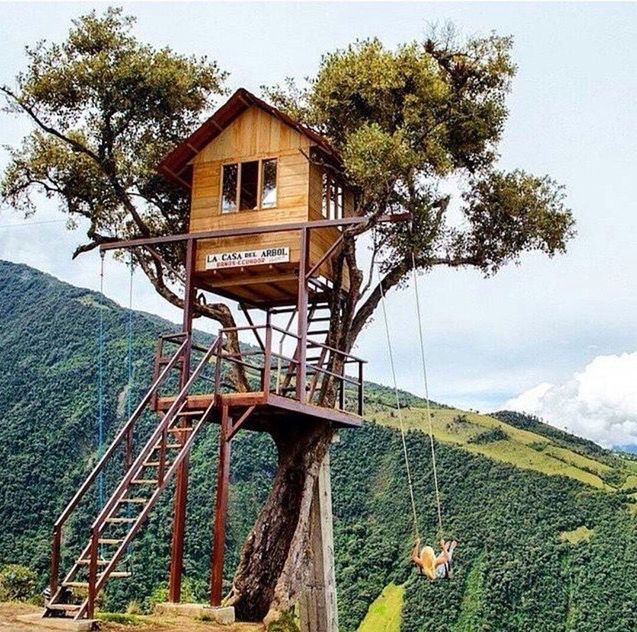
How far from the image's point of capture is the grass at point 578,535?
157 feet

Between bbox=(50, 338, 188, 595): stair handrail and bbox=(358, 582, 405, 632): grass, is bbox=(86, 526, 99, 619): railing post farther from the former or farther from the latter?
bbox=(358, 582, 405, 632): grass

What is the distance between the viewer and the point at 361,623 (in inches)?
1657

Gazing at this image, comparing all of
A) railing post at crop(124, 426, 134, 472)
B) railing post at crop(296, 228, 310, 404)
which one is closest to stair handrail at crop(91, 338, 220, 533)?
railing post at crop(124, 426, 134, 472)

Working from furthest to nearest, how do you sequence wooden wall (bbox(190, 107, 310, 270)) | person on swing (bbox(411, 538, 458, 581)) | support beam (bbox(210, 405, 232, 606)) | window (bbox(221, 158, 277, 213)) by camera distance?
window (bbox(221, 158, 277, 213)), wooden wall (bbox(190, 107, 310, 270)), support beam (bbox(210, 405, 232, 606)), person on swing (bbox(411, 538, 458, 581))

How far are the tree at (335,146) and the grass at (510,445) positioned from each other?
33083 mm

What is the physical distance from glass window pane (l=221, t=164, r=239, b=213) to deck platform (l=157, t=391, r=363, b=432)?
3101mm

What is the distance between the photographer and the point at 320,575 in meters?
15.5

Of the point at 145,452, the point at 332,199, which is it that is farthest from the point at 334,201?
the point at 145,452

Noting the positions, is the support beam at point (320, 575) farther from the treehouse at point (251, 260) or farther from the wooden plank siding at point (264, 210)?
the wooden plank siding at point (264, 210)

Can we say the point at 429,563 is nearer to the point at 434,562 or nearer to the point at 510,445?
the point at 434,562

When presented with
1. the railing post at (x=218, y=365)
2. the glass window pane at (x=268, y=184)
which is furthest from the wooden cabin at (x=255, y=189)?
the railing post at (x=218, y=365)

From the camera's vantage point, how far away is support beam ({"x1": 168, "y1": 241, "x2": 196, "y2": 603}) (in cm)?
1385

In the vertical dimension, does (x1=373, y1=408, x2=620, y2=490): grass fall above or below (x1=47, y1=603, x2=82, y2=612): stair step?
above

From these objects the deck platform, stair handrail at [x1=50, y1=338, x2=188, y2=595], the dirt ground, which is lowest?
the dirt ground
